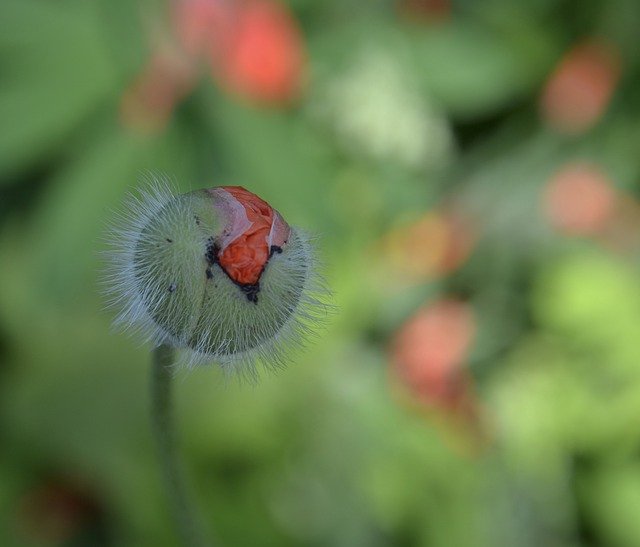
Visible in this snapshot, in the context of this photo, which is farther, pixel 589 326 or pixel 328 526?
pixel 589 326

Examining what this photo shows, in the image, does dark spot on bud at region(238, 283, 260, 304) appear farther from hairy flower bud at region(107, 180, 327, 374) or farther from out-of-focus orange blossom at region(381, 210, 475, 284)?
out-of-focus orange blossom at region(381, 210, 475, 284)

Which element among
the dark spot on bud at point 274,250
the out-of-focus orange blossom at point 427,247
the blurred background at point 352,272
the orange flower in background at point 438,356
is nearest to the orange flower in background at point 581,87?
the blurred background at point 352,272

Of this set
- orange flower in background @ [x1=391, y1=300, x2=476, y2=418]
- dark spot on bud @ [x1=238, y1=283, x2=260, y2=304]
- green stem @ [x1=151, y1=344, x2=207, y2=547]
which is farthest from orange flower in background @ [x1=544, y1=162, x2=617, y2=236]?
dark spot on bud @ [x1=238, y1=283, x2=260, y2=304]

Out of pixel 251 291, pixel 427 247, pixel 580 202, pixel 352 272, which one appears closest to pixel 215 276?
pixel 251 291

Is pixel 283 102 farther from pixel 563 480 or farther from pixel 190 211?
pixel 190 211

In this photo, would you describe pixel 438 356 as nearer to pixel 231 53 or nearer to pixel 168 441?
pixel 231 53

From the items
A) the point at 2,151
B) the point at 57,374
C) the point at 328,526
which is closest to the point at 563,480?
the point at 328,526
